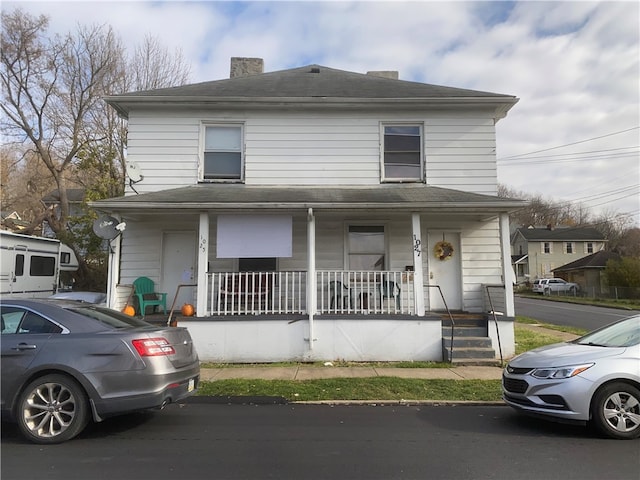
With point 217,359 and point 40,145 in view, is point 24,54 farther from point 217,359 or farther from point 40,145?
point 217,359

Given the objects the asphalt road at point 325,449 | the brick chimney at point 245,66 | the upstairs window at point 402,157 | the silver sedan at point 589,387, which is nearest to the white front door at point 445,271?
the upstairs window at point 402,157

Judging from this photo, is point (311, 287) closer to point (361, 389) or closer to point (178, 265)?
point (361, 389)

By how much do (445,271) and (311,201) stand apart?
4.24m

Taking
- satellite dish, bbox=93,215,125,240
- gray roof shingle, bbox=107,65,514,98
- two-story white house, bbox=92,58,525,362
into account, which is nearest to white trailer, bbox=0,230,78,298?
satellite dish, bbox=93,215,125,240

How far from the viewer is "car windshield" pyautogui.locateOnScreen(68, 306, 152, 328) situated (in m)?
4.95

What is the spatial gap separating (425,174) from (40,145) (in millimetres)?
17523

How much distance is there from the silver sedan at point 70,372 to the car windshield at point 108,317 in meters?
0.14

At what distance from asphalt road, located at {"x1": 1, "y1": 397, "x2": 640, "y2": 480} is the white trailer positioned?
29.1 ft

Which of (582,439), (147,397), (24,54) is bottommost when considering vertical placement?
(582,439)

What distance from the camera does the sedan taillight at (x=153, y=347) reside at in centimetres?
467

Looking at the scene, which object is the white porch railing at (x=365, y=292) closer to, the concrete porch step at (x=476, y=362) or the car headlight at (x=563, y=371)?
the concrete porch step at (x=476, y=362)

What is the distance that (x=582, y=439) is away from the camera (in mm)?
4695

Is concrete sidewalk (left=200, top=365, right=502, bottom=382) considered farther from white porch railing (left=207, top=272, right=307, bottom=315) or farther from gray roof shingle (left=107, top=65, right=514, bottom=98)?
gray roof shingle (left=107, top=65, right=514, bottom=98)

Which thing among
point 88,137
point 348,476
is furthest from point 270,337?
point 88,137
